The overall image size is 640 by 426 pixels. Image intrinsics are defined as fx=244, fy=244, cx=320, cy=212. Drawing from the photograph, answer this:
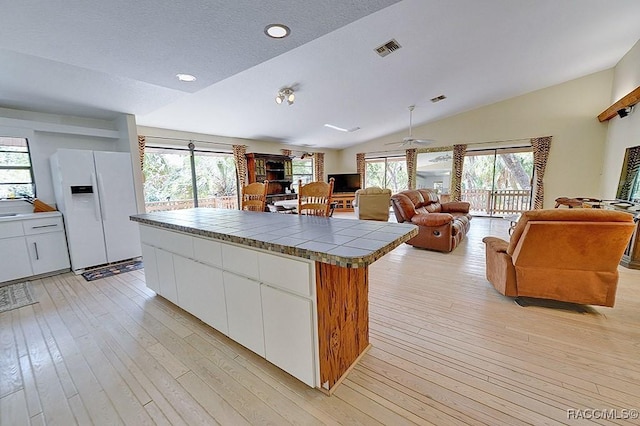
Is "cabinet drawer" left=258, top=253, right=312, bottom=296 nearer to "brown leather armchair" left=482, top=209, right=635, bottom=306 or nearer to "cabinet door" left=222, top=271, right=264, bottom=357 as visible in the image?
"cabinet door" left=222, top=271, right=264, bottom=357

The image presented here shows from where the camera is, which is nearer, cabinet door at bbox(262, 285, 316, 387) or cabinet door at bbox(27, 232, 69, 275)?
cabinet door at bbox(262, 285, 316, 387)

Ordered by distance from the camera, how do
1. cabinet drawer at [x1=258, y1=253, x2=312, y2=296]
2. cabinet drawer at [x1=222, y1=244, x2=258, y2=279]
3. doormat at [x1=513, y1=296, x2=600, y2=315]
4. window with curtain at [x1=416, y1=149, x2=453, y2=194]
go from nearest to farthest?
cabinet drawer at [x1=258, y1=253, x2=312, y2=296] < cabinet drawer at [x1=222, y1=244, x2=258, y2=279] < doormat at [x1=513, y1=296, x2=600, y2=315] < window with curtain at [x1=416, y1=149, x2=453, y2=194]

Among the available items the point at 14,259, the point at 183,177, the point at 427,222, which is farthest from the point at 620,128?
the point at 14,259

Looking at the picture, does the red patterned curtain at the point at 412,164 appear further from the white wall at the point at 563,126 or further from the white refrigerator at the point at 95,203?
the white refrigerator at the point at 95,203

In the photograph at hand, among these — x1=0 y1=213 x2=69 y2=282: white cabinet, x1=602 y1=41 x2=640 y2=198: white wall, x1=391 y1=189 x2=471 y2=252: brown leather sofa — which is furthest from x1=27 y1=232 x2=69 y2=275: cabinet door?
x1=602 y1=41 x2=640 y2=198: white wall

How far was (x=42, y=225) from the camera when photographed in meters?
3.25

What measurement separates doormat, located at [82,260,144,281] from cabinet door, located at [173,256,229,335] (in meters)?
1.94

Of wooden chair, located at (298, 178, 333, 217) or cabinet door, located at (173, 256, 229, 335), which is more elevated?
wooden chair, located at (298, 178, 333, 217)

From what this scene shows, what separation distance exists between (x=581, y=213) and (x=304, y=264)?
231 cm

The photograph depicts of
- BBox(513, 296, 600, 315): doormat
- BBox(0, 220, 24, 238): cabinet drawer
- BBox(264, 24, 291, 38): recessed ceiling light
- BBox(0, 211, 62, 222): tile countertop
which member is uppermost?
BBox(264, 24, 291, 38): recessed ceiling light

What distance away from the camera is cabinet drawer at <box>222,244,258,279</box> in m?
1.47

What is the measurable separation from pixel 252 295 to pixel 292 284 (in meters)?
0.39

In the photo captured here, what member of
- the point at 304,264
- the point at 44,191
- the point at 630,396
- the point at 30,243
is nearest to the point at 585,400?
the point at 630,396

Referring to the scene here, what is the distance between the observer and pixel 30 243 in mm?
3166
